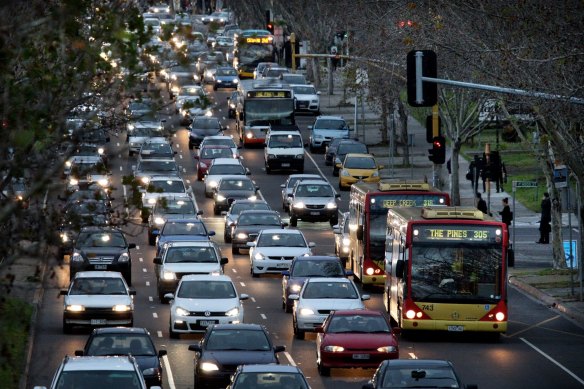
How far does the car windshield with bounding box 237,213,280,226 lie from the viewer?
5347cm

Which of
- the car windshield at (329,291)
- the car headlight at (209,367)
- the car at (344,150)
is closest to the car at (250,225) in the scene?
the car windshield at (329,291)

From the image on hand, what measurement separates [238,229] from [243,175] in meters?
14.7

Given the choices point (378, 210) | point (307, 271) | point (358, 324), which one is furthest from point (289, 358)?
point (378, 210)

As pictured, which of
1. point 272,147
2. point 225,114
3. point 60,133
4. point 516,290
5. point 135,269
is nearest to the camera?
point 60,133

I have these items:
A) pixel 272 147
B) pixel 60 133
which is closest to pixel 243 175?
pixel 272 147

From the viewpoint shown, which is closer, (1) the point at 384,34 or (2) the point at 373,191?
(2) the point at 373,191

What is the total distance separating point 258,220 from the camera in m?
53.7

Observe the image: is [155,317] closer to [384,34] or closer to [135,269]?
[135,269]

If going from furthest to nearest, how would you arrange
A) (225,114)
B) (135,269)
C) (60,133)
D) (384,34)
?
(225,114) < (384,34) < (135,269) < (60,133)

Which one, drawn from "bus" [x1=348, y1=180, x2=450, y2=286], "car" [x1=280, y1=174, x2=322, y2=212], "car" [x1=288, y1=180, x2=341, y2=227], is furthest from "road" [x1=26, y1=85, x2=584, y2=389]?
"car" [x1=280, y1=174, x2=322, y2=212]

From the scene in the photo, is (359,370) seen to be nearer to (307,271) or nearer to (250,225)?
(307,271)

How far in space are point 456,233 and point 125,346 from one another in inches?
339

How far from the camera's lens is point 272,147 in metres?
73.9

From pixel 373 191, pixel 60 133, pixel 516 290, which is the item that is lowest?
pixel 516 290
